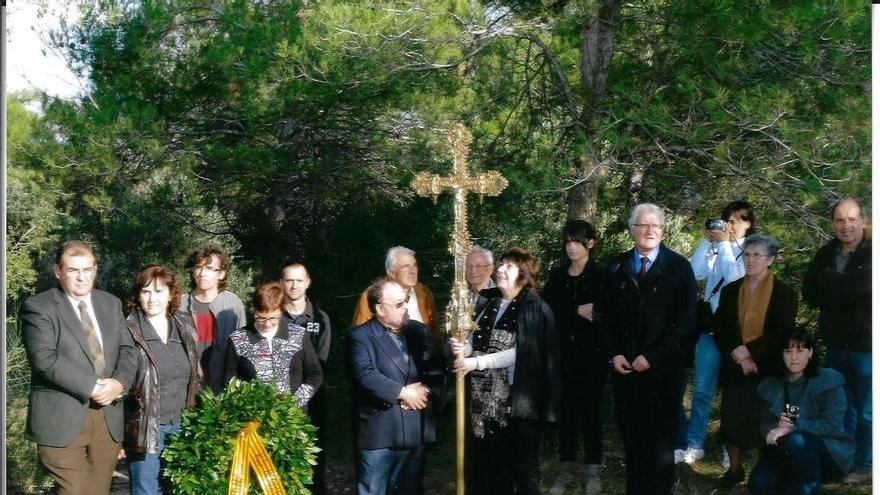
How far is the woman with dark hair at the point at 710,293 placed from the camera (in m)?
6.76

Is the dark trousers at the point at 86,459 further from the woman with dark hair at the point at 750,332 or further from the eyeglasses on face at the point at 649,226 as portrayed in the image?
the woman with dark hair at the point at 750,332

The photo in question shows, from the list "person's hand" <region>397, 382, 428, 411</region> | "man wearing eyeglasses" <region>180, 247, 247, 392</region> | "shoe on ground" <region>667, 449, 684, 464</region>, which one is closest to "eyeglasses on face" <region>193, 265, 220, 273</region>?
"man wearing eyeglasses" <region>180, 247, 247, 392</region>

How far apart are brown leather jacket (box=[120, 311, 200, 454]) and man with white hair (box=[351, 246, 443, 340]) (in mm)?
1204

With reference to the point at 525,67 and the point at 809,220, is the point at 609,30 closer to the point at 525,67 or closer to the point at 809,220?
the point at 525,67

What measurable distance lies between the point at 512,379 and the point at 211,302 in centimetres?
185

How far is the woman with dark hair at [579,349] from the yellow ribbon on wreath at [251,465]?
1869 millimetres

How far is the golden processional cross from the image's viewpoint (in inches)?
242

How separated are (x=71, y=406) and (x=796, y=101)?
467 centimetres

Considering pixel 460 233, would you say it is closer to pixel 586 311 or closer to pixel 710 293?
pixel 586 311

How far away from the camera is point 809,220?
7023 millimetres

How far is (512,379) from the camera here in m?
6.23

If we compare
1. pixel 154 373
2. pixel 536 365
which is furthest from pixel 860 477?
pixel 154 373

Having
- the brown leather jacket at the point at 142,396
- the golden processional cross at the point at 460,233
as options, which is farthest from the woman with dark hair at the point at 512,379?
the brown leather jacket at the point at 142,396

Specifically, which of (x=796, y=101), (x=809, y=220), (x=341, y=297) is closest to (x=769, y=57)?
(x=796, y=101)
